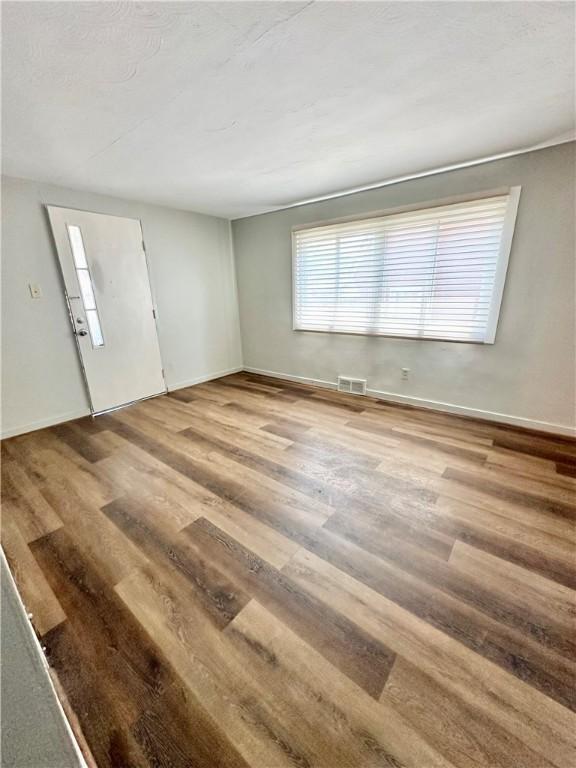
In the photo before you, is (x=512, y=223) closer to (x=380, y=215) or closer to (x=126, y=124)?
(x=380, y=215)

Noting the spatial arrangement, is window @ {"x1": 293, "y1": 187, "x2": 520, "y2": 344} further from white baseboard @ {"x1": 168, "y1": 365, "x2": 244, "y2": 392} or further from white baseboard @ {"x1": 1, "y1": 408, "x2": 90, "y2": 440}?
white baseboard @ {"x1": 1, "y1": 408, "x2": 90, "y2": 440}

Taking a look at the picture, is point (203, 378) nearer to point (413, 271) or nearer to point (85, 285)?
point (85, 285)

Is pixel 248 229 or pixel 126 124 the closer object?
pixel 126 124

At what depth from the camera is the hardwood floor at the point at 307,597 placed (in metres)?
0.94

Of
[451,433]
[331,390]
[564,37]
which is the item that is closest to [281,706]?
[451,433]

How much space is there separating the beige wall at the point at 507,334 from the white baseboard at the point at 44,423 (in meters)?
2.89

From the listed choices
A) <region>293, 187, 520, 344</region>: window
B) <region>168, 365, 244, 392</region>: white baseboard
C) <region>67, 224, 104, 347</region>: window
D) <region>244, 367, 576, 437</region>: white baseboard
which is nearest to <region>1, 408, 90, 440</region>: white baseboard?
<region>67, 224, 104, 347</region>: window

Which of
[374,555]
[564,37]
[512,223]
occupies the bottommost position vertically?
[374,555]

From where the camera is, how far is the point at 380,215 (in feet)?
10.4

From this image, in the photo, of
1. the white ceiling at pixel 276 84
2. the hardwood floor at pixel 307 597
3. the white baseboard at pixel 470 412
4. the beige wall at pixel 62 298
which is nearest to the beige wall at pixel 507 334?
the white baseboard at pixel 470 412

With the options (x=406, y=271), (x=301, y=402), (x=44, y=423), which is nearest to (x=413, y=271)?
(x=406, y=271)

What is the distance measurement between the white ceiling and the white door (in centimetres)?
60

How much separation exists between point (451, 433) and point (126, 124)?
3393 millimetres

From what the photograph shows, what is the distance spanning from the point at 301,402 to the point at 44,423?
2758 millimetres
